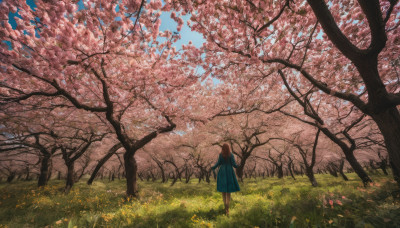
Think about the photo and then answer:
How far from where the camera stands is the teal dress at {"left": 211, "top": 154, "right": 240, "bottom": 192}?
16.5 feet

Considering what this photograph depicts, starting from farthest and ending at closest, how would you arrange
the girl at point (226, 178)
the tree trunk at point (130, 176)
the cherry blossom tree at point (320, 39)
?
the tree trunk at point (130, 176), the girl at point (226, 178), the cherry blossom tree at point (320, 39)

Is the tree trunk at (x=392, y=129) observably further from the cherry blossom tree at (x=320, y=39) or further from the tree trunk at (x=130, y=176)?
the tree trunk at (x=130, y=176)

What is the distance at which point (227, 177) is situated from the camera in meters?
5.14

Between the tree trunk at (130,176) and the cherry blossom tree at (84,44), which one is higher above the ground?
the cherry blossom tree at (84,44)

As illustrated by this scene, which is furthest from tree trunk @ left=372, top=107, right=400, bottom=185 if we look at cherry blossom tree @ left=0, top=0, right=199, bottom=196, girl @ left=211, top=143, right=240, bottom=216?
cherry blossom tree @ left=0, top=0, right=199, bottom=196

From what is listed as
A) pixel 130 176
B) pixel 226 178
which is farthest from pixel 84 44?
pixel 130 176

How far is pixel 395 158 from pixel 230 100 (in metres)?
8.58

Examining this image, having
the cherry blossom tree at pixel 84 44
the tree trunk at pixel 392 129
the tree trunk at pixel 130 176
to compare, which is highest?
the cherry blossom tree at pixel 84 44

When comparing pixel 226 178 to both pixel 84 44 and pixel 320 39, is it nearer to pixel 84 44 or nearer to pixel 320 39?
pixel 84 44

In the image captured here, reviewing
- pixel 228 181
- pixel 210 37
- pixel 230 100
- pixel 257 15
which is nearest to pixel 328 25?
pixel 257 15

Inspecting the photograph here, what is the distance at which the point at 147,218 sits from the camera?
4812 millimetres

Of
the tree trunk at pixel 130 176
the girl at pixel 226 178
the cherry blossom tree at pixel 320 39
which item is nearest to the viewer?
the cherry blossom tree at pixel 320 39

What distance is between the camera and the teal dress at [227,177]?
5027mm

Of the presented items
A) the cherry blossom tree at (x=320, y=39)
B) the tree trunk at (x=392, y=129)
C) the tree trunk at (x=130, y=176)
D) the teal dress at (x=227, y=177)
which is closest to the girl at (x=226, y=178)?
the teal dress at (x=227, y=177)
